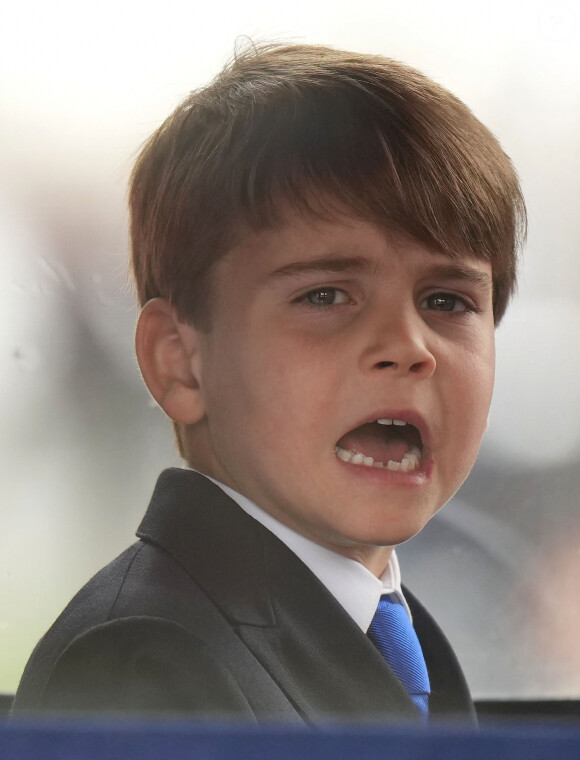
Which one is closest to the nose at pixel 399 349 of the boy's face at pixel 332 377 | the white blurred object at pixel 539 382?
the boy's face at pixel 332 377

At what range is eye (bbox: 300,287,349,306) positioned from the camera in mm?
710

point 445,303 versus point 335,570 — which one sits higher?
point 445,303

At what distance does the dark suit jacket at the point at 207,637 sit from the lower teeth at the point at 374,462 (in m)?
0.08

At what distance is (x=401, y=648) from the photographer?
0.78 metres

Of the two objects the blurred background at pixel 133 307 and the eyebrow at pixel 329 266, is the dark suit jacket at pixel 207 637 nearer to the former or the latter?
the blurred background at pixel 133 307

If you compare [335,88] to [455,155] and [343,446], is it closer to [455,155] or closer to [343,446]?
[455,155]

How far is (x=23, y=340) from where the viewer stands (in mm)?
731

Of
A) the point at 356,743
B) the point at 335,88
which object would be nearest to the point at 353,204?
the point at 335,88

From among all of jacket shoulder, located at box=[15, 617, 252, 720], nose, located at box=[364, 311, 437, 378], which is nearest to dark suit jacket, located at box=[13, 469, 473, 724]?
jacket shoulder, located at box=[15, 617, 252, 720]

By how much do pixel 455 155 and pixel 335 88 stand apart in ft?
0.31

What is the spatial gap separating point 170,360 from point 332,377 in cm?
12

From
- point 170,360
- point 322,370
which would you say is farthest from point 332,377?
point 170,360

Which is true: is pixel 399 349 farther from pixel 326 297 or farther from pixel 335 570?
pixel 335 570

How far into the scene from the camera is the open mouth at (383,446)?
704mm
